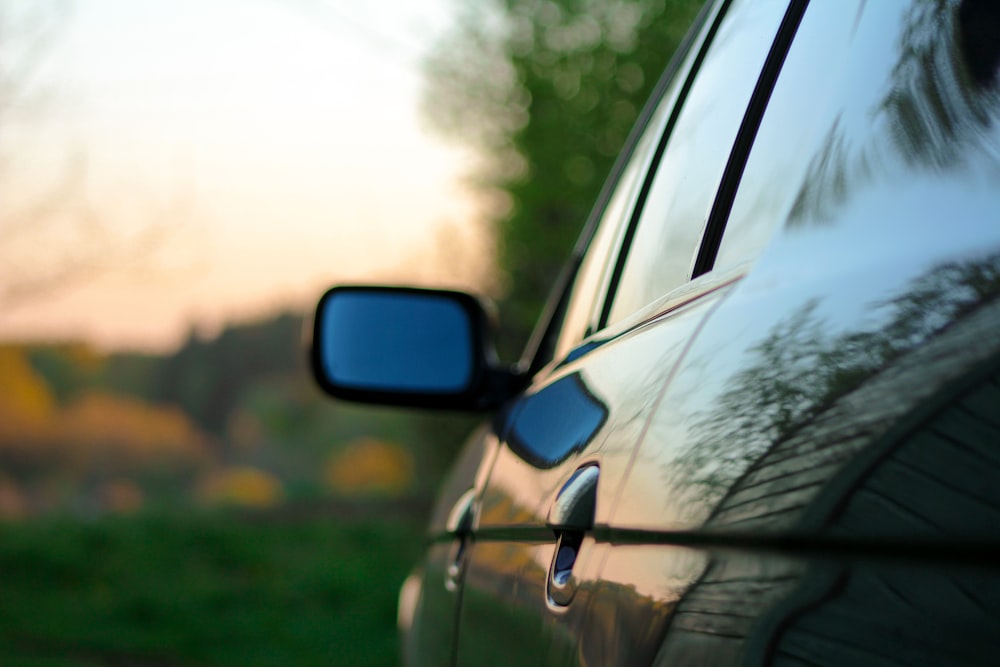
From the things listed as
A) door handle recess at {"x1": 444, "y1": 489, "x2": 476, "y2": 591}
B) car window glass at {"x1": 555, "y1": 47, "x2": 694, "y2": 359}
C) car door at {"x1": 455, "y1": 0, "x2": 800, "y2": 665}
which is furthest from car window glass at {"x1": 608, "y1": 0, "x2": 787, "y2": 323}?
door handle recess at {"x1": 444, "y1": 489, "x2": 476, "y2": 591}

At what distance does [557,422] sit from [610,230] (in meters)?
0.66

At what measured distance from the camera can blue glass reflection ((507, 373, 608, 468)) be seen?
1.41 meters

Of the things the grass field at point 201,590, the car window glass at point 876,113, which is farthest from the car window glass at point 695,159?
the grass field at point 201,590

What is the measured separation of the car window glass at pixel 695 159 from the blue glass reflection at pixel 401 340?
941 millimetres

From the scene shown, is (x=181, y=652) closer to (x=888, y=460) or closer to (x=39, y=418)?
(x=888, y=460)

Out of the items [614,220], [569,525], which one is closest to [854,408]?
[569,525]

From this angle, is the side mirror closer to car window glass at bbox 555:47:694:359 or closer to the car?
car window glass at bbox 555:47:694:359

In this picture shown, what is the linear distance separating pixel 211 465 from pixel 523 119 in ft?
26.0

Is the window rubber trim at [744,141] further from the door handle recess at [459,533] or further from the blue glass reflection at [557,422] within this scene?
the door handle recess at [459,533]

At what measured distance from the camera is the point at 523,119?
17.7 m

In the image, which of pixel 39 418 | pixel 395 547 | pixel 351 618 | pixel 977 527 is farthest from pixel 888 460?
pixel 39 418

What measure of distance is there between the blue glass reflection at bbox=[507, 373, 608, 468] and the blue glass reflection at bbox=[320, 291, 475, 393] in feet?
2.40

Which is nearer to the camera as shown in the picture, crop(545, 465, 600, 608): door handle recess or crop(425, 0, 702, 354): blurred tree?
crop(545, 465, 600, 608): door handle recess

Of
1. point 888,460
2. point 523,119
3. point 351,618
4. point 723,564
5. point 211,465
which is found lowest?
point 211,465
